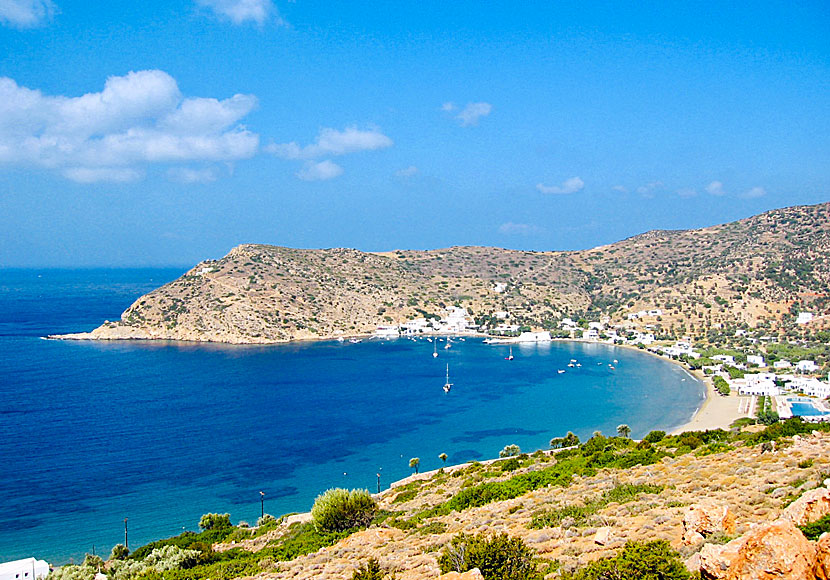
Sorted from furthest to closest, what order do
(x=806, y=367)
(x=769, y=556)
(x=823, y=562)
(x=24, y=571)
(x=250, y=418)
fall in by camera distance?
(x=806, y=367), (x=250, y=418), (x=24, y=571), (x=769, y=556), (x=823, y=562)

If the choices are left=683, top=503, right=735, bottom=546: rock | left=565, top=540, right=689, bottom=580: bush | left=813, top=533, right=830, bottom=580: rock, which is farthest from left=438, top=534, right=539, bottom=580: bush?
left=813, top=533, right=830, bottom=580: rock

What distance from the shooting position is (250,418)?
153 feet

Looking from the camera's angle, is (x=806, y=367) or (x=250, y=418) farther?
(x=806, y=367)

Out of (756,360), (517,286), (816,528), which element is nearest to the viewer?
(816,528)

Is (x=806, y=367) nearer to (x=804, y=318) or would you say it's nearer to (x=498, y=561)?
(x=804, y=318)

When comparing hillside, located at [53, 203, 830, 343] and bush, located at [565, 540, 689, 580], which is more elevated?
hillside, located at [53, 203, 830, 343]

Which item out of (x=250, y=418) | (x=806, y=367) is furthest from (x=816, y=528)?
(x=806, y=367)

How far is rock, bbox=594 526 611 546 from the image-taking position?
33.9 feet

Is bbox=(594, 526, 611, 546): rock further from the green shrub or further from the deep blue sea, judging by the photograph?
the deep blue sea

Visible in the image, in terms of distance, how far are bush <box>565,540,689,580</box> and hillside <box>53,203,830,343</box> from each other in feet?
244

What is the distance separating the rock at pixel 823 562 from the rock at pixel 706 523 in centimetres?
303

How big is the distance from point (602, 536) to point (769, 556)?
470cm

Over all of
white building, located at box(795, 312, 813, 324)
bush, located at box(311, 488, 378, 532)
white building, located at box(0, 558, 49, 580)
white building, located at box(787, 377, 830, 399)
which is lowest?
white building, located at box(0, 558, 49, 580)

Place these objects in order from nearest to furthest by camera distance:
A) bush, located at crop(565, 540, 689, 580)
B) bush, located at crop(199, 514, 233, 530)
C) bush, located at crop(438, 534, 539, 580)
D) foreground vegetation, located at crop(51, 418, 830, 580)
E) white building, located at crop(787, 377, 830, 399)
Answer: bush, located at crop(565, 540, 689, 580)
bush, located at crop(438, 534, 539, 580)
foreground vegetation, located at crop(51, 418, 830, 580)
bush, located at crop(199, 514, 233, 530)
white building, located at crop(787, 377, 830, 399)
